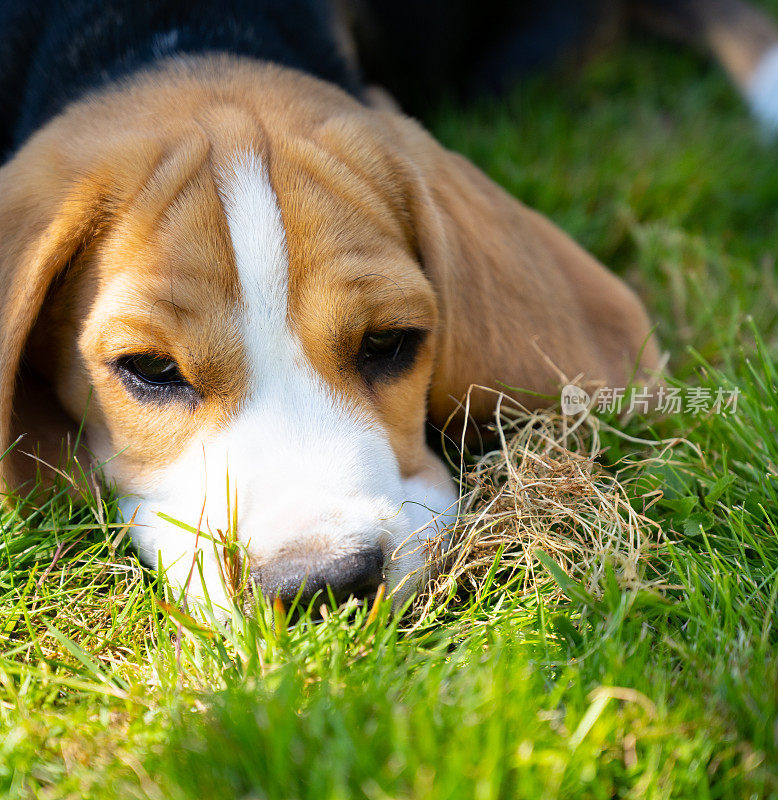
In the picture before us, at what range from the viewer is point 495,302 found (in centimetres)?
275

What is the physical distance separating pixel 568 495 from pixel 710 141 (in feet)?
10.1

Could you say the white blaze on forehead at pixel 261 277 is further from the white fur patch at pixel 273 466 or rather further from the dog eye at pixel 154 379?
the dog eye at pixel 154 379

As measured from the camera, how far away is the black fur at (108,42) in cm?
308

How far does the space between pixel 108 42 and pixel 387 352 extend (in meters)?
1.63

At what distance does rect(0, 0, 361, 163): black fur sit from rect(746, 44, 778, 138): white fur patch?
2.66 metres

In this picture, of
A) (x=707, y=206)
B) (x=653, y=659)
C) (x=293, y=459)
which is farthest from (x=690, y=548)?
(x=707, y=206)

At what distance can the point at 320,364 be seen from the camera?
231 centimetres

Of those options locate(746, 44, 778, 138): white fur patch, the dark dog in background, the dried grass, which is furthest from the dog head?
locate(746, 44, 778, 138): white fur patch

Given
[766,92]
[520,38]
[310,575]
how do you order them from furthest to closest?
Answer: [520,38]
[766,92]
[310,575]

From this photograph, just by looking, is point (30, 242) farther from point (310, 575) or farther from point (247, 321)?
point (310, 575)

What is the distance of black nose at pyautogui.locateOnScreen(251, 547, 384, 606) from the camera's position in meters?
1.99

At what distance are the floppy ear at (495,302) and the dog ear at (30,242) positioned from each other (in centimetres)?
97

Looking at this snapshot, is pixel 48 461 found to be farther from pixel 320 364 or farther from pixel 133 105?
pixel 133 105

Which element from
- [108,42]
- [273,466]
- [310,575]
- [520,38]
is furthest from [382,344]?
[520,38]
